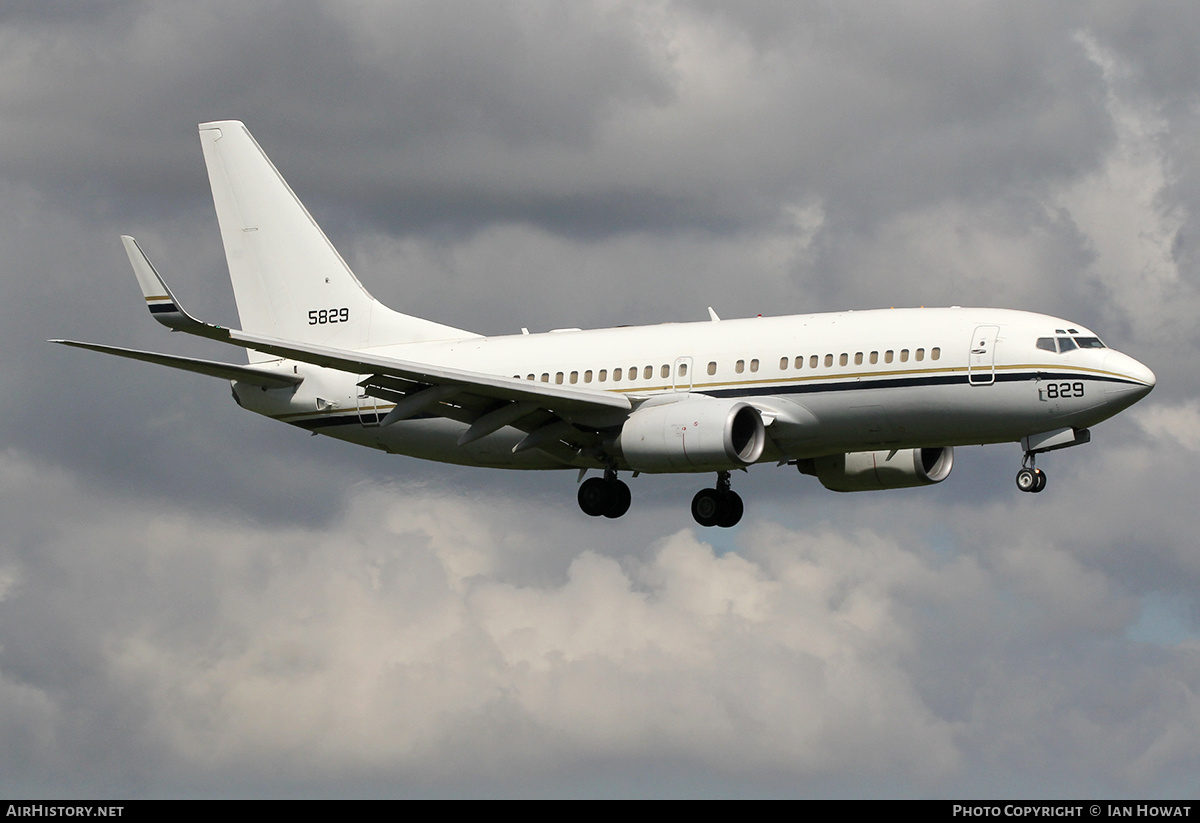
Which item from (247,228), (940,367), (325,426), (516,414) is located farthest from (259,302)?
(940,367)

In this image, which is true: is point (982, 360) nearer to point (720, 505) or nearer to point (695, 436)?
point (695, 436)

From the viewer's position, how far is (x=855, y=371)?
1820 inches

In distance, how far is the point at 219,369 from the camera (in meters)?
53.0

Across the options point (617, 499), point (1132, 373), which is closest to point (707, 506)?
point (617, 499)

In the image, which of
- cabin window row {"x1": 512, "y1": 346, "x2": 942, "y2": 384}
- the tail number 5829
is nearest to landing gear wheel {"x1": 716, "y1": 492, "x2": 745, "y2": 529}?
cabin window row {"x1": 512, "y1": 346, "x2": 942, "y2": 384}

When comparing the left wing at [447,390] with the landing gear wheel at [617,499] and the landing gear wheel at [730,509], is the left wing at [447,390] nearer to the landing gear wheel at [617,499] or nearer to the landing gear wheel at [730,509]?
the landing gear wheel at [617,499]

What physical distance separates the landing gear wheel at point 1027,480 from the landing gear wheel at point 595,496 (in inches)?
480

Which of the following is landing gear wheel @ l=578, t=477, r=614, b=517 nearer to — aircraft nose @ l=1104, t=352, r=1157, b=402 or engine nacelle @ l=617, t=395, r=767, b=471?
engine nacelle @ l=617, t=395, r=767, b=471

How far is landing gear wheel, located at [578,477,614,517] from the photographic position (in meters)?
51.1

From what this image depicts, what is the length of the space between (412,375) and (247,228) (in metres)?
16.4

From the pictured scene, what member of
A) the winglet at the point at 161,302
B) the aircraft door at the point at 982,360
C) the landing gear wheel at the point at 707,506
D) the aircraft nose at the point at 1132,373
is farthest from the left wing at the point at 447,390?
the aircraft nose at the point at 1132,373
